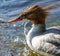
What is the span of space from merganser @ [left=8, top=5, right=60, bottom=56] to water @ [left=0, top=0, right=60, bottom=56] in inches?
11.0

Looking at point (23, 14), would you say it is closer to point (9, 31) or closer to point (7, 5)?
point (9, 31)

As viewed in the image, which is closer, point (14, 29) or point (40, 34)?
point (40, 34)

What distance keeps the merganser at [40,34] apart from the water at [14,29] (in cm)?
28

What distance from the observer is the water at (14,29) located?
6992mm

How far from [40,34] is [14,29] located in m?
1.59

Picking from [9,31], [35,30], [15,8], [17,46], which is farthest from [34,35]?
[15,8]

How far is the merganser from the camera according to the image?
635cm

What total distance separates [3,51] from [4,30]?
126 centimetres

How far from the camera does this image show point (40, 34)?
6754 mm

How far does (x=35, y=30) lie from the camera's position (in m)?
6.88

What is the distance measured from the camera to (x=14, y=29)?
821cm

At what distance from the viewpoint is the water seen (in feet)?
22.9

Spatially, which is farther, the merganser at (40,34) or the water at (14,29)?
the water at (14,29)

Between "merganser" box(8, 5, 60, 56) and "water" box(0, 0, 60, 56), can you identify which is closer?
"merganser" box(8, 5, 60, 56)
